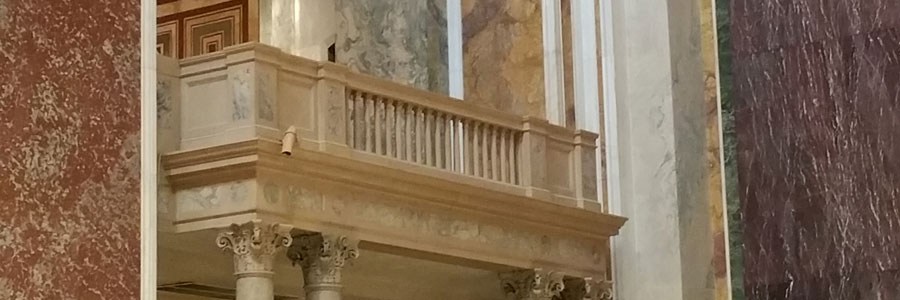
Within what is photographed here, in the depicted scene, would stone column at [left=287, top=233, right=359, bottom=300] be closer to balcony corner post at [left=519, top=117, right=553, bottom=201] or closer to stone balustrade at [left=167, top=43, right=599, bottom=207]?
stone balustrade at [left=167, top=43, right=599, bottom=207]

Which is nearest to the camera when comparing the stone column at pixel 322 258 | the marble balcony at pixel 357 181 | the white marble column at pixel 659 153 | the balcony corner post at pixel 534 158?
the marble balcony at pixel 357 181

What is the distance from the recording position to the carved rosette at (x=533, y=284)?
13.3 metres

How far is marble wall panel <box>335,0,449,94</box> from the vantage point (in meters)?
15.5

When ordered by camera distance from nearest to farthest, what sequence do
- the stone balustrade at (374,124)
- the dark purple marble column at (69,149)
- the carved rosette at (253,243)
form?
1. the dark purple marble column at (69,149)
2. the carved rosette at (253,243)
3. the stone balustrade at (374,124)

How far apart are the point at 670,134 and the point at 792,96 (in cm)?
100

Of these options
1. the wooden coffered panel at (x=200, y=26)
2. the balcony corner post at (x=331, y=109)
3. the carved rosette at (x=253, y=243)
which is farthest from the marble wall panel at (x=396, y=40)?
the carved rosette at (x=253, y=243)

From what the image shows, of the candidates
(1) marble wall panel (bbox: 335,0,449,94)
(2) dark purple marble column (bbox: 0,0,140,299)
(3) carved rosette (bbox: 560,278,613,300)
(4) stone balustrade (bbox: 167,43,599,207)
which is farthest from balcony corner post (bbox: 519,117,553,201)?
(2) dark purple marble column (bbox: 0,0,140,299)

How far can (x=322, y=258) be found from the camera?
38.3 feet

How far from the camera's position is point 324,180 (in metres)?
11.6

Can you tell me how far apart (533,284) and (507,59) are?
2496 millimetres

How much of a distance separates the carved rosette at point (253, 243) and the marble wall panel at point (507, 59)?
13.3 feet

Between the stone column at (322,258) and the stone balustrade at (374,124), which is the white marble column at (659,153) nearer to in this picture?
the stone balustrade at (374,124)

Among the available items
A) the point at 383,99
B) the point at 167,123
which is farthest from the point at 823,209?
the point at 167,123

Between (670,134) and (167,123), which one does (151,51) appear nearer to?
(167,123)
